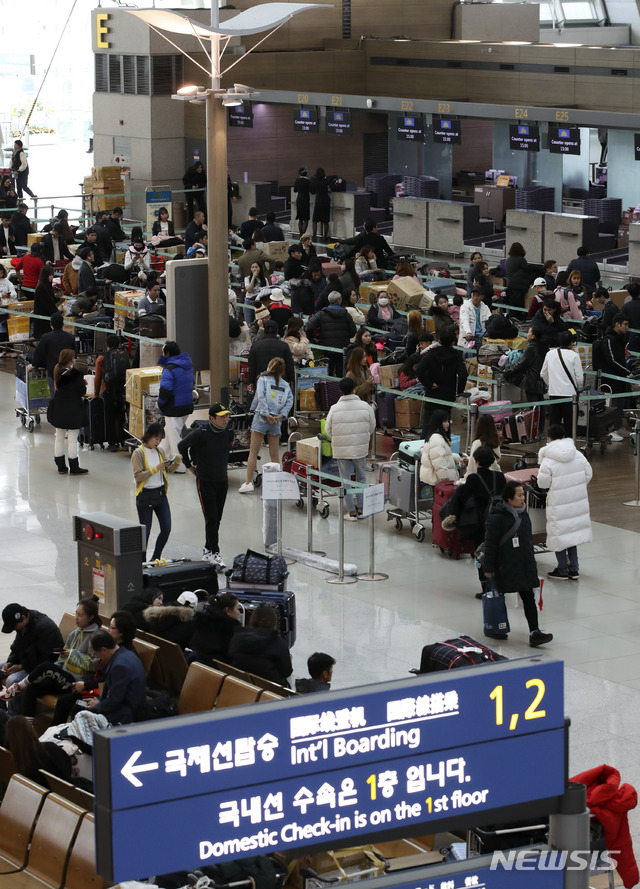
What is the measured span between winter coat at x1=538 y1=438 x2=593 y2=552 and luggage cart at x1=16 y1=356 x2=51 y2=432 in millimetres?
7906

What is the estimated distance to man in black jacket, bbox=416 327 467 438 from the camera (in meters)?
16.3

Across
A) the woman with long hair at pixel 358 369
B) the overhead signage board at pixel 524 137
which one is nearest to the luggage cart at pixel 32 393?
the woman with long hair at pixel 358 369

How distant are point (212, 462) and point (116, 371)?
4.18 metres

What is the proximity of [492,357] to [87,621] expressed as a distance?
976 cm

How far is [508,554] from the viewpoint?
11.5 metres

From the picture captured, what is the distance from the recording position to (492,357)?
739 inches

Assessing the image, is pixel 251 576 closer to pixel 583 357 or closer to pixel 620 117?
pixel 583 357

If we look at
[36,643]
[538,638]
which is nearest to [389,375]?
[538,638]

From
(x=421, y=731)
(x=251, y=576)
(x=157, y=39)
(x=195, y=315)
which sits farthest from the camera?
(x=157, y=39)

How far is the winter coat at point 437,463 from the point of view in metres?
13.9

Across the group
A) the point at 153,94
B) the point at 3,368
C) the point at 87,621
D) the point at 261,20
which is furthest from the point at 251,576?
the point at 153,94

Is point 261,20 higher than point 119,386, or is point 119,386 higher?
point 261,20

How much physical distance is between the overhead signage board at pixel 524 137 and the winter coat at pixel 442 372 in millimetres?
12973

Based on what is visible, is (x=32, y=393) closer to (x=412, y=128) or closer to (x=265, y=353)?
(x=265, y=353)
